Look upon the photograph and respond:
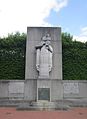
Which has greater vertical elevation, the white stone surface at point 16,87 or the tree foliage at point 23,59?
the tree foliage at point 23,59

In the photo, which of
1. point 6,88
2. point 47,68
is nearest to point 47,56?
point 47,68

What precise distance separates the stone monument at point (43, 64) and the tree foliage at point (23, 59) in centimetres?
86

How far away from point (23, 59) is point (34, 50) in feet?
3.95

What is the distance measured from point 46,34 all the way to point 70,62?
8.98 feet

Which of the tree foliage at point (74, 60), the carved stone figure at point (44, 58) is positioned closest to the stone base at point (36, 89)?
the carved stone figure at point (44, 58)

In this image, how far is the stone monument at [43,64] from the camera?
14531 millimetres

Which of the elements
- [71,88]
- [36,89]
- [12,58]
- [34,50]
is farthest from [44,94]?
[12,58]

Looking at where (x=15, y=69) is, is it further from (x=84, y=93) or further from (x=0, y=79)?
(x=84, y=93)

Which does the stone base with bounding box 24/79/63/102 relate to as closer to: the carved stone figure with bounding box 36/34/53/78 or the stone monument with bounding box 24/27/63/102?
the stone monument with bounding box 24/27/63/102

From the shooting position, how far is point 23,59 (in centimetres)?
1639

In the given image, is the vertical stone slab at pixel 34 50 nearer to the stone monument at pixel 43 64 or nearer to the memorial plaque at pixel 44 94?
the stone monument at pixel 43 64

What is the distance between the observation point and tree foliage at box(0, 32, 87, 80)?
1612cm

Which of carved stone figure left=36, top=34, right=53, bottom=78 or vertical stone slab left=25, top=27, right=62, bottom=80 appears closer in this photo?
carved stone figure left=36, top=34, right=53, bottom=78

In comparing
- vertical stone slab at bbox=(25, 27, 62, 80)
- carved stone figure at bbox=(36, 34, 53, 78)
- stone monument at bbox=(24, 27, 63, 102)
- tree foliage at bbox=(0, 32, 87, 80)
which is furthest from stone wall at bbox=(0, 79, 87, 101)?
tree foliage at bbox=(0, 32, 87, 80)
